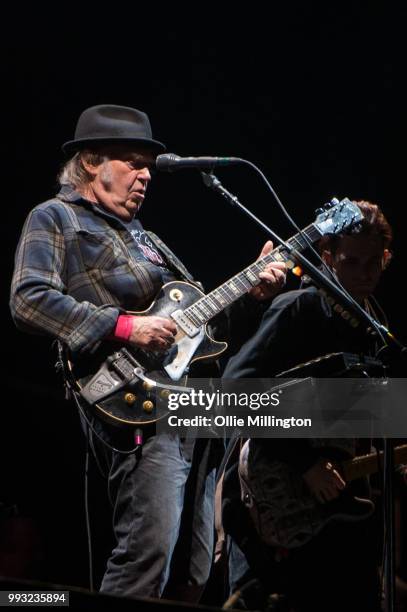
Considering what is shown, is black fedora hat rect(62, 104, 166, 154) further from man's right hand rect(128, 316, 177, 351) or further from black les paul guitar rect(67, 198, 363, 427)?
man's right hand rect(128, 316, 177, 351)

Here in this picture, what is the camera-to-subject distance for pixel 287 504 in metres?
3.33

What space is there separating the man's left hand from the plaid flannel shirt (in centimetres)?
42

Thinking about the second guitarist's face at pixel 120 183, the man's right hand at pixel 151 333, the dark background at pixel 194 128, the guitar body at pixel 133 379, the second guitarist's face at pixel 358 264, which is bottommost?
the guitar body at pixel 133 379

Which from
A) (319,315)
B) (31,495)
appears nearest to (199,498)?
(319,315)

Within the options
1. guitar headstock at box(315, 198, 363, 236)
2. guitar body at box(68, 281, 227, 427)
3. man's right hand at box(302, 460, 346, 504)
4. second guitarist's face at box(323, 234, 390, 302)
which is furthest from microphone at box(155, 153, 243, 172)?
man's right hand at box(302, 460, 346, 504)

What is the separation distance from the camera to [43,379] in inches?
222

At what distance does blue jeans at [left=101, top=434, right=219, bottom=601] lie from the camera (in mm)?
2609

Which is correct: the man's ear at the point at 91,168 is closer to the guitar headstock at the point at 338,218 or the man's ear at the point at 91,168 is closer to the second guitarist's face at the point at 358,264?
the guitar headstock at the point at 338,218

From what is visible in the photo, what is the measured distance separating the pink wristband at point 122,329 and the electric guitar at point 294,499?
919 millimetres

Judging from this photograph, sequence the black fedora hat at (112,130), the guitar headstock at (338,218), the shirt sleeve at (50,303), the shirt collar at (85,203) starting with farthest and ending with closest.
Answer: the guitar headstock at (338,218)
the black fedora hat at (112,130)
the shirt collar at (85,203)
the shirt sleeve at (50,303)

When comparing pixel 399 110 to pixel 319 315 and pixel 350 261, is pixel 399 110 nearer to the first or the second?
pixel 350 261

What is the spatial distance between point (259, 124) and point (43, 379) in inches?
87.7

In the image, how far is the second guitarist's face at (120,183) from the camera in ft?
10.5

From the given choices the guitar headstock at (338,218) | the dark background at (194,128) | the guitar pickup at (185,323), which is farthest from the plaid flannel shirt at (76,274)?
the dark background at (194,128)
